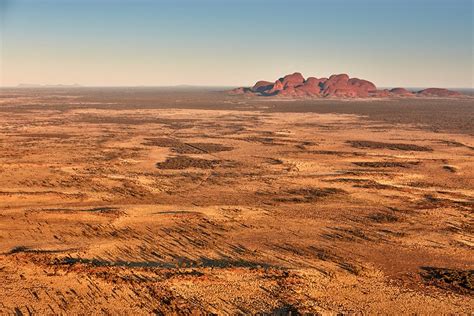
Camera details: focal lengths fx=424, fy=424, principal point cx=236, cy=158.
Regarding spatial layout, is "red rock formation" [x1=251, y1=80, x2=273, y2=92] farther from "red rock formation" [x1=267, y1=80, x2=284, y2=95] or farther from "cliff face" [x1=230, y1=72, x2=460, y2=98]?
"red rock formation" [x1=267, y1=80, x2=284, y2=95]

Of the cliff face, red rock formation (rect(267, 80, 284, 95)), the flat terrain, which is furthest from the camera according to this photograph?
red rock formation (rect(267, 80, 284, 95))

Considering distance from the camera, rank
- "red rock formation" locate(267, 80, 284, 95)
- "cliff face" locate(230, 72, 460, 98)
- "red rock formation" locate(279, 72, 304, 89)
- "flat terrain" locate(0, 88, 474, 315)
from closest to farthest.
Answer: "flat terrain" locate(0, 88, 474, 315) → "cliff face" locate(230, 72, 460, 98) → "red rock formation" locate(267, 80, 284, 95) → "red rock formation" locate(279, 72, 304, 89)

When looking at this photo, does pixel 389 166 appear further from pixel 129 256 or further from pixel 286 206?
pixel 129 256

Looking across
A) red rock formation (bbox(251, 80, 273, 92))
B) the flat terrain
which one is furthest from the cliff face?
the flat terrain

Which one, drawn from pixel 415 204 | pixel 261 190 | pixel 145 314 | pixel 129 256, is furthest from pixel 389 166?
pixel 145 314

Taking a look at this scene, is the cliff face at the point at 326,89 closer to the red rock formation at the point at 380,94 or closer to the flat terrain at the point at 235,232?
the red rock formation at the point at 380,94

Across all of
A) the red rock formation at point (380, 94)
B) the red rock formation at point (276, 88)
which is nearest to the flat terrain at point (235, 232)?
the red rock formation at point (276, 88)
